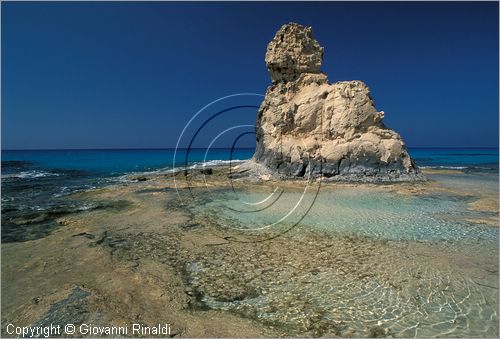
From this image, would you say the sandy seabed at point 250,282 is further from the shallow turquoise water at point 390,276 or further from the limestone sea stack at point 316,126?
the limestone sea stack at point 316,126

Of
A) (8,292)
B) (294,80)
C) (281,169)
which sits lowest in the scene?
(8,292)

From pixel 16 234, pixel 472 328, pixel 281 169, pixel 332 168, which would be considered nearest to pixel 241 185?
pixel 281 169

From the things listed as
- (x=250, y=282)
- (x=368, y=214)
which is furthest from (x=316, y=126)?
(x=250, y=282)

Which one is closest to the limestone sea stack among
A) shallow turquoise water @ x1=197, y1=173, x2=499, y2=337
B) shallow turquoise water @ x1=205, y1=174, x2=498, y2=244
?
shallow turquoise water @ x1=205, y1=174, x2=498, y2=244

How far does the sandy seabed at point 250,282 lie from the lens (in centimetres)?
533

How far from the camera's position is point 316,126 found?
84.3 ft

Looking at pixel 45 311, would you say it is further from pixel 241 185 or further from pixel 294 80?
pixel 294 80

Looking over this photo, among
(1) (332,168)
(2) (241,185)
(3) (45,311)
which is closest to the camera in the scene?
(3) (45,311)

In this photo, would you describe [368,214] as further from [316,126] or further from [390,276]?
[316,126]

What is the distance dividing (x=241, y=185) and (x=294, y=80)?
12410 millimetres

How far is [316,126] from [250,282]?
2070 centimetres

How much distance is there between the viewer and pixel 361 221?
11.6 m

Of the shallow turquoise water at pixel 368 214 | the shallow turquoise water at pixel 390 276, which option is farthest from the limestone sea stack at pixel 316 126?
the shallow turquoise water at pixel 390 276

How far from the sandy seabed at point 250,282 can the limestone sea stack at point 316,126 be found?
12.6 m
